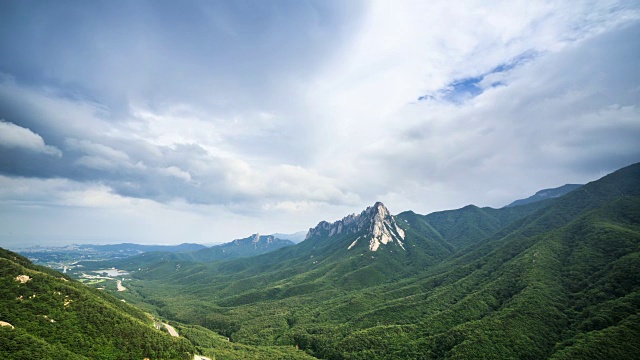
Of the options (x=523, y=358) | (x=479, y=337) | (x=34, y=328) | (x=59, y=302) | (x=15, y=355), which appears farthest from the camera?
(x=479, y=337)

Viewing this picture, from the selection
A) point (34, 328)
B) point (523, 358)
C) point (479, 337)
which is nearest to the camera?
point (34, 328)

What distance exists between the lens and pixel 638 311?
162125 mm

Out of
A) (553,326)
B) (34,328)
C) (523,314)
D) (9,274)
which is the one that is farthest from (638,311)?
(9,274)

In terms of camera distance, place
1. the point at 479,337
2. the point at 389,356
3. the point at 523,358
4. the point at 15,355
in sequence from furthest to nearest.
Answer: the point at 389,356, the point at 479,337, the point at 523,358, the point at 15,355

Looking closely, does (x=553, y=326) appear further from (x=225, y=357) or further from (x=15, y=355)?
(x=15, y=355)

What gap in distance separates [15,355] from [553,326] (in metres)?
277

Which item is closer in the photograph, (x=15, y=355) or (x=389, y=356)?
(x=15, y=355)

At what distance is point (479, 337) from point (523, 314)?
136 ft

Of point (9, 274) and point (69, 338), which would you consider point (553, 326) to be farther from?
point (9, 274)

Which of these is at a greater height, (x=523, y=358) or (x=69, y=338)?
(x=69, y=338)

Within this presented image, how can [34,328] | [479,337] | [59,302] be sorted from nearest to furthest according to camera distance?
1. [34,328]
2. [59,302]
3. [479,337]

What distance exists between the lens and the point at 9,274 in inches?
6122

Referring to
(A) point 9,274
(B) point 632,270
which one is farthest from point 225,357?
(B) point 632,270

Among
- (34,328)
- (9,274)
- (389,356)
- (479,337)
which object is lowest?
(389,356)
